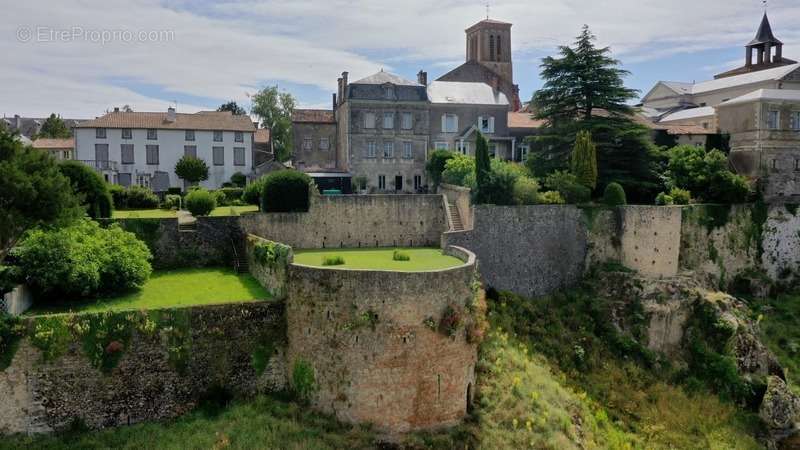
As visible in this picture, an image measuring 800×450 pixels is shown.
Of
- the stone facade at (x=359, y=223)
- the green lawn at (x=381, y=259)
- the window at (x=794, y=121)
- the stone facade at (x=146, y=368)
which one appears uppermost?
the window at (x=794, y=121)

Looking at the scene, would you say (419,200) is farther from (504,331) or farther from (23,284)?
(23,284)

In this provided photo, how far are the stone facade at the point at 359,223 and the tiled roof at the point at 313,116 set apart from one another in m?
17.8

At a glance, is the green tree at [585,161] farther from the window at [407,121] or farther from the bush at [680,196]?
the window at [407,121]

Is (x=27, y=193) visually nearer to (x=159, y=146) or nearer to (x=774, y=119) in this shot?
(x=159, y=146)

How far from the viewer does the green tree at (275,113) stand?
59938 mm

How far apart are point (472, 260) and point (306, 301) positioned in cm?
554

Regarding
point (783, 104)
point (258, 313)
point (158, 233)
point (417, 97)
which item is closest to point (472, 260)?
point (258, 313)

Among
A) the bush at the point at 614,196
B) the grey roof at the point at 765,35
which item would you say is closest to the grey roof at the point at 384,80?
the bush at the point at 614,196

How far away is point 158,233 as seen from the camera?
25531 mm

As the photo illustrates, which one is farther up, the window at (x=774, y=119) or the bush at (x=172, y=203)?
the window at (x=774, y=119)

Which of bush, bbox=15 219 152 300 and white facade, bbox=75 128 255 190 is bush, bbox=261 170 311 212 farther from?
white facade, bbox=75 128 255 190

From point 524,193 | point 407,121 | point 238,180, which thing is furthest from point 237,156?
point 524,193

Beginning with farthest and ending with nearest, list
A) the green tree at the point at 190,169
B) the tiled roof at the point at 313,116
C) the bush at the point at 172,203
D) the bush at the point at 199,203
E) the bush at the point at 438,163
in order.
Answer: the tiled roof at the point at 313,116 < the green tree at the point at 190,169 < the bush at the point at 438,163 < the bush at the point at 172,203 < the bush at the point at 199,203

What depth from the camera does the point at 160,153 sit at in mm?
42281
